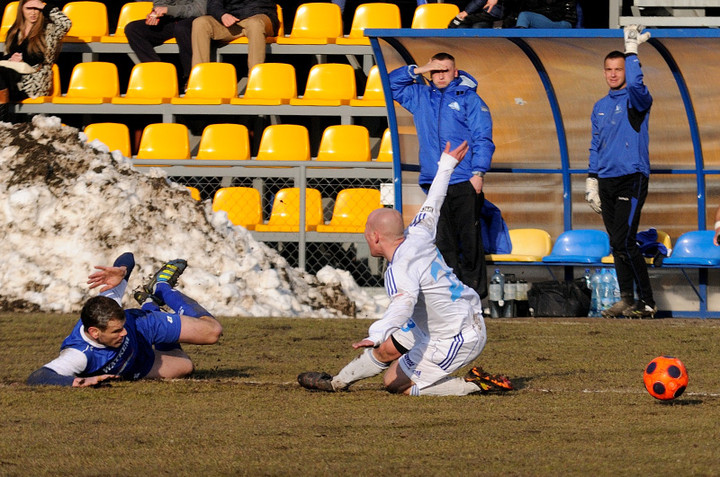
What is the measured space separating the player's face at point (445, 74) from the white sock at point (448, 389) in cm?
460

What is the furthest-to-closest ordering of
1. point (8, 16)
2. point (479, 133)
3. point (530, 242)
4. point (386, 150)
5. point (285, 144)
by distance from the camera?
point (8, 16), point (285, 144), point (386, 150), point (530, 242), point (479, 133)

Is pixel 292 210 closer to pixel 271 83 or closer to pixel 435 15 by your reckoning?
pixel 271 83

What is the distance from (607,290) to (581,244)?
2.16ft

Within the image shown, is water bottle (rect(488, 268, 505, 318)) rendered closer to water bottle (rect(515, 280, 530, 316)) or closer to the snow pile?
water bottle (rect(515, 280, 530, 316))

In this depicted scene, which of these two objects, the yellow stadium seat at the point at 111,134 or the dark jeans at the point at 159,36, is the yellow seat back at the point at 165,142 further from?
the dark jeans at the point at 159,36

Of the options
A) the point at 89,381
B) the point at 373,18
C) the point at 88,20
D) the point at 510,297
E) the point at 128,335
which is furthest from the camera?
the point at 88,20

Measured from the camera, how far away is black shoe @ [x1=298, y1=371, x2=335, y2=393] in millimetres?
7074

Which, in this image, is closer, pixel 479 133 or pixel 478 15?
pixel 479 133

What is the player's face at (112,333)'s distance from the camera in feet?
22.4

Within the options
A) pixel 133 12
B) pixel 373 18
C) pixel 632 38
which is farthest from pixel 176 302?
pixel 133 12

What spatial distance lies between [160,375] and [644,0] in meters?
11.5

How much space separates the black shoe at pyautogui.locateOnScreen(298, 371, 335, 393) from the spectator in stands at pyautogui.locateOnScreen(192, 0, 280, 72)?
422 inches

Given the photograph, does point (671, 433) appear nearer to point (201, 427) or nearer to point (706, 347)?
point (201, 427)

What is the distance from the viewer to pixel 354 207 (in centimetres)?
1468
